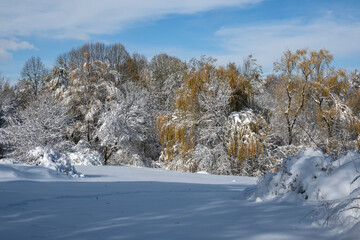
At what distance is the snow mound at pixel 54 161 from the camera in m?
6.68

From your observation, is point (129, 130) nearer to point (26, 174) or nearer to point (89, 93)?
point (89, 93)

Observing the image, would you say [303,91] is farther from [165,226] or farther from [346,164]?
[165,226]

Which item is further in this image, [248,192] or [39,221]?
[248,192]

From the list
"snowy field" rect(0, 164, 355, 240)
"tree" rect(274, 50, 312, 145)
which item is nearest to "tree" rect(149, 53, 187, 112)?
"tree" rect(274, 50, 312, 145)

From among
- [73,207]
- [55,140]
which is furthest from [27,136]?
[73,207]

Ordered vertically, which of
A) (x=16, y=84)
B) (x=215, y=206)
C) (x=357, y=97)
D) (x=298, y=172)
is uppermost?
(x=16, y=84)

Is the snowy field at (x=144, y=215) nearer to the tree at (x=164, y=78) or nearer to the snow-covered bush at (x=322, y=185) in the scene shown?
the snow-covered bush at (x=322, y=185)

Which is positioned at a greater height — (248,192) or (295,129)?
(295,129)

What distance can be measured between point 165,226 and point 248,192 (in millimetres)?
1716

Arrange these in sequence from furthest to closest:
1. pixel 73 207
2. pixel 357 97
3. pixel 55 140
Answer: pixel 55 140
pixel 357 97
pixel 73 207

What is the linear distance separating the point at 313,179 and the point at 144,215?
1.82 m

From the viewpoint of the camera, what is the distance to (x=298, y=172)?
11.9ft

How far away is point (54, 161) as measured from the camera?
7.43 m

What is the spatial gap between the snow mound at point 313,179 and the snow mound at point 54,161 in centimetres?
420
